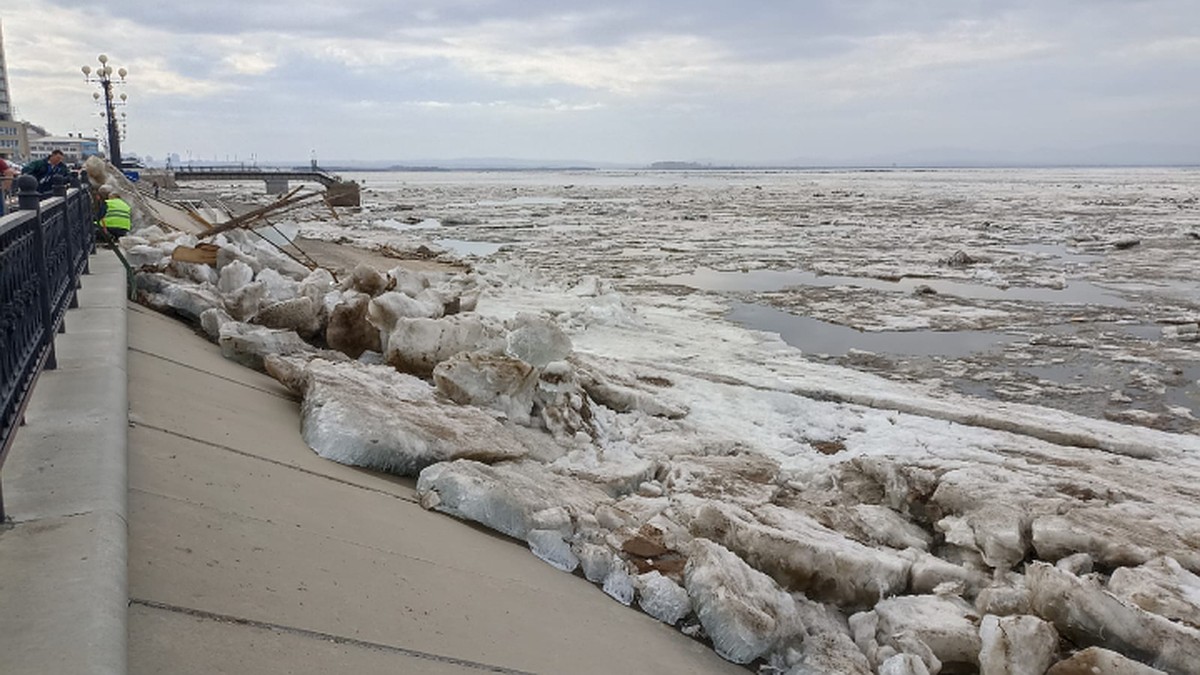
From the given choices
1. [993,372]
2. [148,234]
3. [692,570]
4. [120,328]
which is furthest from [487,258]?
[692,570]

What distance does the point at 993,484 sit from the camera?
18.5 feet

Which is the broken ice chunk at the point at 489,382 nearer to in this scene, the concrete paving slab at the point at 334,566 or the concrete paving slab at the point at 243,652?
the concrete paving slab at the point at 334,566

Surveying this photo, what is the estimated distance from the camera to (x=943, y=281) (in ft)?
57.0

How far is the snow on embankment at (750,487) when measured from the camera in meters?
4.00

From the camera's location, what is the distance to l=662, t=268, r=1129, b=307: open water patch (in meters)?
15.2

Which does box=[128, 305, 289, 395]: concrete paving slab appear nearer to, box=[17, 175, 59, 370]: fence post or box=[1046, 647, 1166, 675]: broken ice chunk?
box=[17, 175, 59, 370]: fence post

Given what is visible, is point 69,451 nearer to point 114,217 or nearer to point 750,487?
point 750,487

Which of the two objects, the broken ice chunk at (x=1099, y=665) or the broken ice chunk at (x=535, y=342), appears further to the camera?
the broken ice chunk at (x=535, y=342)

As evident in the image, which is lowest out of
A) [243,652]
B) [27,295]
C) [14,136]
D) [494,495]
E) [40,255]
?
[494,495]

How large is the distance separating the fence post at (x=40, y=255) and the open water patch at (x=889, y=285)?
504 inches

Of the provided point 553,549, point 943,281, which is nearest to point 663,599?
point 553,549

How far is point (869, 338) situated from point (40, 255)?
34.1 ft

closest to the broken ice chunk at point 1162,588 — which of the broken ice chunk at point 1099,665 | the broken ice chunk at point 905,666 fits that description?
the broken ice chunk at point 1099,665

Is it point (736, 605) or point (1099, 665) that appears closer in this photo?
point (1099, 665)
